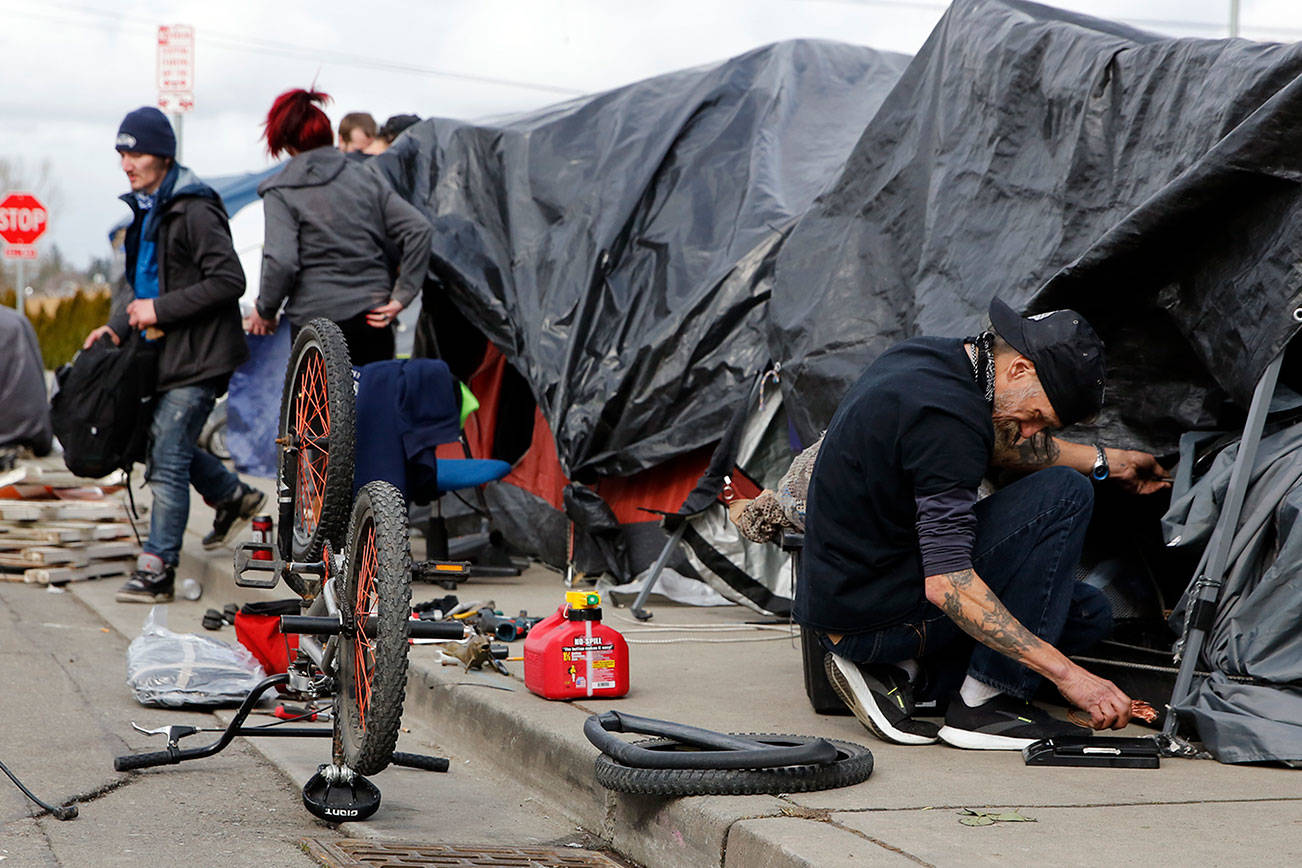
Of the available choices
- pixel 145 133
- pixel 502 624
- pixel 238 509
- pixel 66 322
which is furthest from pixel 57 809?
pixel 66 322

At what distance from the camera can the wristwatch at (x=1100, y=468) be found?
13.2ft

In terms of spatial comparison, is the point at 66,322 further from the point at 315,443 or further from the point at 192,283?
the point at 315,443

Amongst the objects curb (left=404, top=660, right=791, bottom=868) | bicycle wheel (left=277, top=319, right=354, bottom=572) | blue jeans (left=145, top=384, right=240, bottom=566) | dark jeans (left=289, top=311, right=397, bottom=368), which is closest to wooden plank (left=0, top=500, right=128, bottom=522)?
blue jeans (left=145, top=384, right=240, bottom=566)

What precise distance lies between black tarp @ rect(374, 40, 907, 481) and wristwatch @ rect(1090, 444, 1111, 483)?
228 cm

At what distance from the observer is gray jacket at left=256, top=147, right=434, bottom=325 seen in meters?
6.61

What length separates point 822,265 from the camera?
218 inches

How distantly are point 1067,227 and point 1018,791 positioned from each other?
1.98 meters

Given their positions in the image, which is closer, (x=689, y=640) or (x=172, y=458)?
(x=689, y=640)

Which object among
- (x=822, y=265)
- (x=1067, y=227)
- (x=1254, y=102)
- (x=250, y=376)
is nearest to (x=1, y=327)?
(x=250, y=376)

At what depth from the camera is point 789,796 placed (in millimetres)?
3141

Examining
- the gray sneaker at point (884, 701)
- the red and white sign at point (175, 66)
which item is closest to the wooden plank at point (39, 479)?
the gray sneaker at point (884, 701)

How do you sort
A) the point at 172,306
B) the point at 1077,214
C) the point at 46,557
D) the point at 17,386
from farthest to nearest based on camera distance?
the point at 17,386 < the point at 46,557 < the point at 172,306 < the point at 1077,214

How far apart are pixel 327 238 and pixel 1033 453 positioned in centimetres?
389

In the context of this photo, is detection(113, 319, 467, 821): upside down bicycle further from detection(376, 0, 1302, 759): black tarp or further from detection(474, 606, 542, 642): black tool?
detection(376, 0, 1302, 759): black tarp
